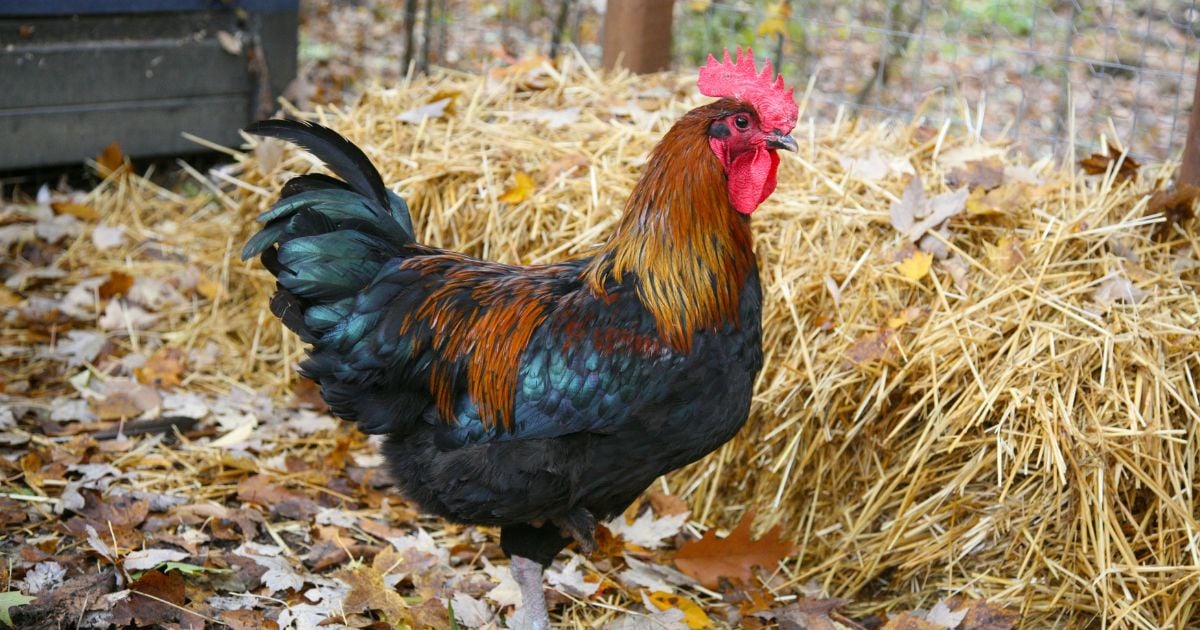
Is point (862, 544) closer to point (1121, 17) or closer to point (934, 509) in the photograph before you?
point (934, 509)

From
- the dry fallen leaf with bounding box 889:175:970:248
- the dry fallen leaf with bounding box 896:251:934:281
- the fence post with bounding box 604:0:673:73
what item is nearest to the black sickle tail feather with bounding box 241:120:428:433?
the dry fallen leaf with bounding box 896:251:934:281

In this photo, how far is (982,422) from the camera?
3.68 meters

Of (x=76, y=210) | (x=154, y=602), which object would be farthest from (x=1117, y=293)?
(x=76, y=210)

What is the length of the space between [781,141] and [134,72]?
4.76 meters

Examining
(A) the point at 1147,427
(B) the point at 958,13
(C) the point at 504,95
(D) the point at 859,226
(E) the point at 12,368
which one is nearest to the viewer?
(A) the point at 1147,427

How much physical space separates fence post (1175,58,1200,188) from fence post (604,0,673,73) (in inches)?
103

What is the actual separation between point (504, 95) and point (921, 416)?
258 centimetres

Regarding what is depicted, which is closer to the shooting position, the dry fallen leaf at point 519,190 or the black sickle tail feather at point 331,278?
the black sickle tail feather at point 331,278

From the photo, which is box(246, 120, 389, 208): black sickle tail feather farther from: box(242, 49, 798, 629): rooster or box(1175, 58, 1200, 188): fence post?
box(1175, 58, 1200, 188): fence post

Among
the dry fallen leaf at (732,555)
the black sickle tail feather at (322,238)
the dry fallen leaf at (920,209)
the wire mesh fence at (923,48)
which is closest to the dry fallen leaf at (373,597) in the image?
the black sickle tail feather at (322,238)

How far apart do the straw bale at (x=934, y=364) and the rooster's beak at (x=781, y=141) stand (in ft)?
3.53

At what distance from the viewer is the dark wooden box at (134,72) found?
6156mm

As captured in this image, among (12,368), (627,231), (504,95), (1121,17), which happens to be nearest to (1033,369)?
(627,231)

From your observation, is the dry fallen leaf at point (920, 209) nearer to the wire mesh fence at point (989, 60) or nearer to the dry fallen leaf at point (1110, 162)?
the dry fallen leaf at point (1110, 162)
